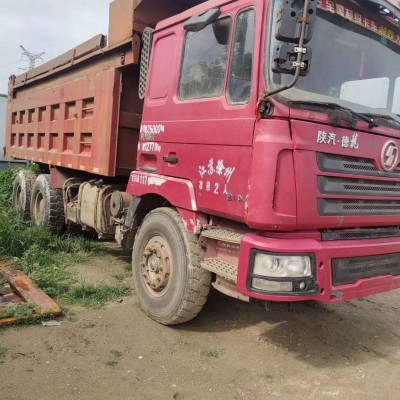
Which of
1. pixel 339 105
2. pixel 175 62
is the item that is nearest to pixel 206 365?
pixel 339 105

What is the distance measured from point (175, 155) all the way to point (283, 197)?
Answer: 1206 millimetres

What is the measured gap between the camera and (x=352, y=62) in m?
3.18

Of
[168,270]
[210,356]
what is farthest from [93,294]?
[210,356]

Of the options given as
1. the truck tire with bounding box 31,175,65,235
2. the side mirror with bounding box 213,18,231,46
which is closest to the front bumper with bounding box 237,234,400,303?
the side mirror with bounding box 213,18,231,46

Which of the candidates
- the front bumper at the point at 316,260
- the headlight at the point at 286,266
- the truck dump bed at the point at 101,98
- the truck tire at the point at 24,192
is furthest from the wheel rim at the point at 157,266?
the truck tire at the point at 24,192

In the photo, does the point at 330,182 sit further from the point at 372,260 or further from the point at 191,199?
the point at 191,199

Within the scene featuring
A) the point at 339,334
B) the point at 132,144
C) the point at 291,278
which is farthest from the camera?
the point at 132,144

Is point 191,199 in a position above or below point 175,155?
below

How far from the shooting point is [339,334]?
389cm

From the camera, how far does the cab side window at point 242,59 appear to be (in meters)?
2.94

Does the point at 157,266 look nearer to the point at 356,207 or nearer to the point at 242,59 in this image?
the point at 356,207

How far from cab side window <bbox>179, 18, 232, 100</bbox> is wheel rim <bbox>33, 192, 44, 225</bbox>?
3.98 meters

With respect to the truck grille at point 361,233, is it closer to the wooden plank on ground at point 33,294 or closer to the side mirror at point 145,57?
the side mirror at point 145,57

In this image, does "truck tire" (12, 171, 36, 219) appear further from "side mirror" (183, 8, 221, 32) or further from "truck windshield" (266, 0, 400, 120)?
"truck windshield" (266, 0, 400, 120)
